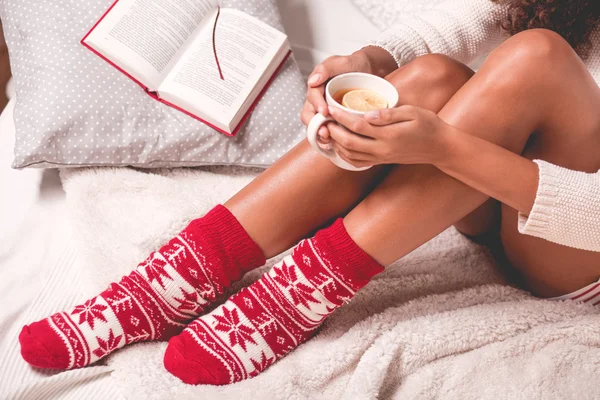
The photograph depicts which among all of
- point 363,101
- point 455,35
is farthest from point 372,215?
point 455,35

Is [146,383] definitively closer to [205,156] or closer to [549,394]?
[205,156]

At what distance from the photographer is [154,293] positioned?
79 centimetres

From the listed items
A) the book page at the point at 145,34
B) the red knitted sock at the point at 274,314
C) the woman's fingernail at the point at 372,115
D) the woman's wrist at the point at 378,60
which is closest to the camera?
the woman's fingernail at the point at 372,115

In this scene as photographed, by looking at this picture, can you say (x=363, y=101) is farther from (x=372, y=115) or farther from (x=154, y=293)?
(x=154, y=293)

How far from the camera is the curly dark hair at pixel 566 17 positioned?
90 centimetres

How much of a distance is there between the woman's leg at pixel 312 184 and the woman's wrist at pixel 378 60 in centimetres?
8

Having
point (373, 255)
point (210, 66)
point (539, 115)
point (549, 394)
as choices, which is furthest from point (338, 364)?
point (210, 66)

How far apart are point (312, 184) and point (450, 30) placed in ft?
1.31

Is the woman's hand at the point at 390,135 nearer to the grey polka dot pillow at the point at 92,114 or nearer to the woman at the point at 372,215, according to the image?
the woman at the point at 372,215

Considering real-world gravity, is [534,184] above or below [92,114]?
above

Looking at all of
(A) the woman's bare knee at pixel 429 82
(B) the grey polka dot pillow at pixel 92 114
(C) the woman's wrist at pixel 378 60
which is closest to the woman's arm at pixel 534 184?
(A) the woman's bare knee at pixel 429 82

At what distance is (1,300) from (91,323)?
0.52 ft

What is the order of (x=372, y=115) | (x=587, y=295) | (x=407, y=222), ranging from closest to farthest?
(x=372, y=115) < (x=407, y=222) < (x=587, y=295)

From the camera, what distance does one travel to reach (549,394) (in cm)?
74
